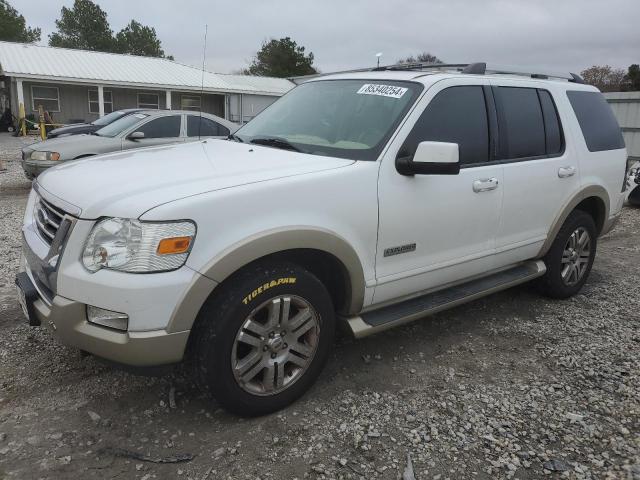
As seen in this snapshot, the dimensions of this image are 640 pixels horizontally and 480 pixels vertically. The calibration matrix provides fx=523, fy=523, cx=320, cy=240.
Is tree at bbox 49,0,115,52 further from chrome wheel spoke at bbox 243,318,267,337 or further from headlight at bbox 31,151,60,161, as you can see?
chrome wheel spoke at bbox 243,318,267,337

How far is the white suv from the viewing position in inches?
95.0

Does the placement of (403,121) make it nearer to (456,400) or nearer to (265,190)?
(265,190)

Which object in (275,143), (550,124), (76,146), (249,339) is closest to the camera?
(249,339)

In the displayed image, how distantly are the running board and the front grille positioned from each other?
5.55 ft

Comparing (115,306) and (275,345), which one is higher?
(115,306)

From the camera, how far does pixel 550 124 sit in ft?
14.1

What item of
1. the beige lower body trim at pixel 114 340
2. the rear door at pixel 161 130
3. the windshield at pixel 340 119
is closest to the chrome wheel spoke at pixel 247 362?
the beige lower body trim at pixel 114 340

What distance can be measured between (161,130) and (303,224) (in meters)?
7.56

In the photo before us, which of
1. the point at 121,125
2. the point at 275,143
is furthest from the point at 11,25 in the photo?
the point at 275,143

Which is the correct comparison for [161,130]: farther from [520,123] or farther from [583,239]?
[583,239]

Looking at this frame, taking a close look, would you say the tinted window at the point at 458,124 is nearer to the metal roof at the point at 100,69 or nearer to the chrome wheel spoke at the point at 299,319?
the chrome wheel spoke at the point at 299,319

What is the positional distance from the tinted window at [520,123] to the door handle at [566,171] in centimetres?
24

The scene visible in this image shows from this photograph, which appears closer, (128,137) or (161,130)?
(128,137)

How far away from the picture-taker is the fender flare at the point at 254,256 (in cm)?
243
